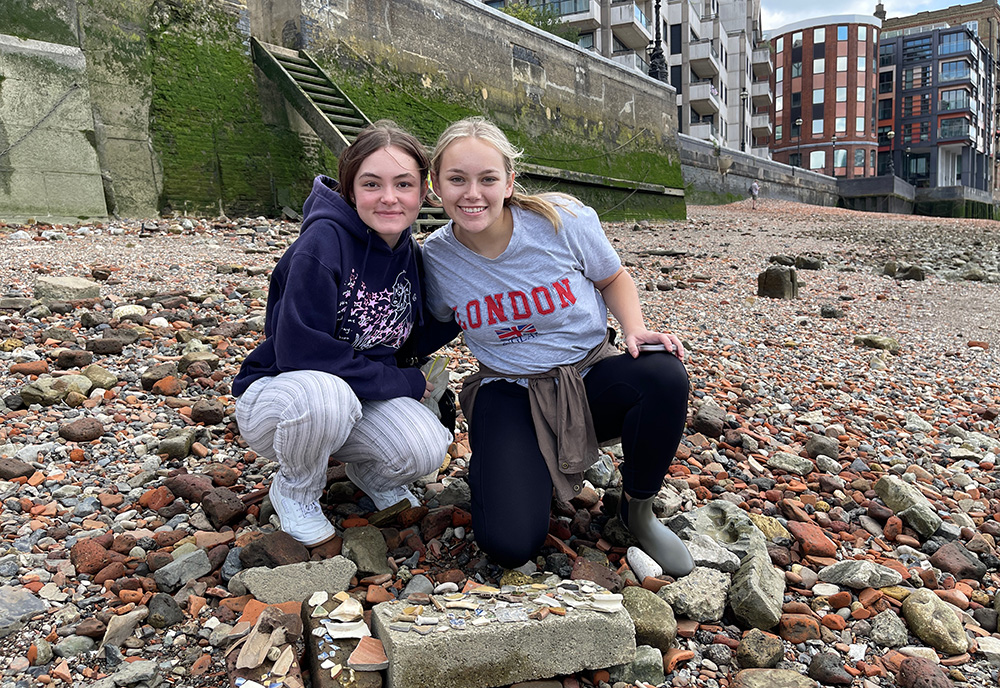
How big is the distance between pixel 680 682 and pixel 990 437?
276cm

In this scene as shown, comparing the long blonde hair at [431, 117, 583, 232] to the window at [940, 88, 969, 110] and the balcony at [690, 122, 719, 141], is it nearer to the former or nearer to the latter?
the balcony at [690, 122, 719, 141]

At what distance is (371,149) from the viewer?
7.29ft

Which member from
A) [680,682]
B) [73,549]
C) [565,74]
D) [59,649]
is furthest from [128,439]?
[565,74]

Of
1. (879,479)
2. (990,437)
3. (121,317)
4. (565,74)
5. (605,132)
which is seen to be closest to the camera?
(879,479)

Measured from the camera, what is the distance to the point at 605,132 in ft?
56.5

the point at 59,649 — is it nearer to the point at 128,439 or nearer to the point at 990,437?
the point at 128,439

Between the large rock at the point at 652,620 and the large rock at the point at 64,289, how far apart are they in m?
4.20

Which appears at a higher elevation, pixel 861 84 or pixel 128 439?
pixel 861 84

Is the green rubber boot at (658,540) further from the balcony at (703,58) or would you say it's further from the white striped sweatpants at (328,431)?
the balcony at (703,58)

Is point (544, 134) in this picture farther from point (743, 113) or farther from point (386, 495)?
point (743, 113)

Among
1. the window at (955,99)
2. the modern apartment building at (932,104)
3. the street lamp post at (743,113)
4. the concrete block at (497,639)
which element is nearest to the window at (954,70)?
the modern apartment building at (932,104)

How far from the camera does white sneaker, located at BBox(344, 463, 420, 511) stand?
2496 millimetres

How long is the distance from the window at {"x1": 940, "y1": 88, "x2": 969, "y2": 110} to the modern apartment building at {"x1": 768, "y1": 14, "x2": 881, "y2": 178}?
855 centimetres

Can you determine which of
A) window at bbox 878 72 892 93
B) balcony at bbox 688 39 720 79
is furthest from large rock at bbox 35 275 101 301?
Result: window at bbox 878 72 892 93
